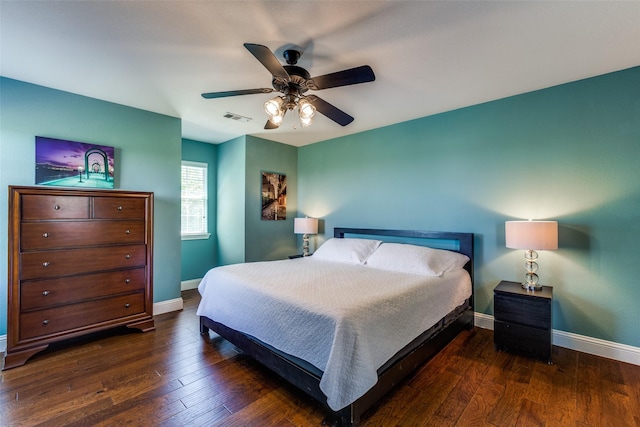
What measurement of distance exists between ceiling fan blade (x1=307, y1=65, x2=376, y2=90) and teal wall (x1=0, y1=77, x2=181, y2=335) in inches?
96.4

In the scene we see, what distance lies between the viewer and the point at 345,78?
1928 millimetres

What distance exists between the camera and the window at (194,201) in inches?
188

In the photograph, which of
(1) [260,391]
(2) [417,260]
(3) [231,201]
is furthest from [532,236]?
(3) [231,201]

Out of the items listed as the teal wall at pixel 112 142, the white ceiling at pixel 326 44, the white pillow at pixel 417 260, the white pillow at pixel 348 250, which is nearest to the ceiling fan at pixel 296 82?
the white ceiling at pixel 326 44

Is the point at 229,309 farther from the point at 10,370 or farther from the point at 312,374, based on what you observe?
the point at 10,370

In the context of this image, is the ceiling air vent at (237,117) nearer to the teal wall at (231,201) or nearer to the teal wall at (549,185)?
the teal wall at (231,201)

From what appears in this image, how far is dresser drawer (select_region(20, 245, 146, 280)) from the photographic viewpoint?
96.0 inches

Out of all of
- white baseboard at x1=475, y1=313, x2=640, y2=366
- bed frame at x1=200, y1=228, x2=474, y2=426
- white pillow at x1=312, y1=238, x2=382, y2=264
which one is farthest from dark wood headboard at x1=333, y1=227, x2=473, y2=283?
white baseboard at x1=475, y1=313, x2=640, y2=366

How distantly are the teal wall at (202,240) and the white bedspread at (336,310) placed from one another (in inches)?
82.2

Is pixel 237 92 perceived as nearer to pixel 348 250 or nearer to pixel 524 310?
pixel 348 250

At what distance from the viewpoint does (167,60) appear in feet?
7.58

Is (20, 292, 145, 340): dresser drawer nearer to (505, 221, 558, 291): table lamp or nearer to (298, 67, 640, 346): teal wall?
(298, 67, 640, 346): teal wall

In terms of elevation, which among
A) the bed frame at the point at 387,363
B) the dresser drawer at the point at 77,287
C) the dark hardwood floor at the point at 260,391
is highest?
the dresser drawer at the point at 77,287

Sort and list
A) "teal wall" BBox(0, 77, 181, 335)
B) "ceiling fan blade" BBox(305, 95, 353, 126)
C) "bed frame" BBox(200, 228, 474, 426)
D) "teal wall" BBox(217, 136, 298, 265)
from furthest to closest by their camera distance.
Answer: "teal wall" BBox(217, 136, 298, 265) → "teal wall" BBox(0, 77, 181, 335) → "ceiling fan blade" BBox(305, 95, 353, 126) → "bed frame" BBox(200, 228, 474, 426)
